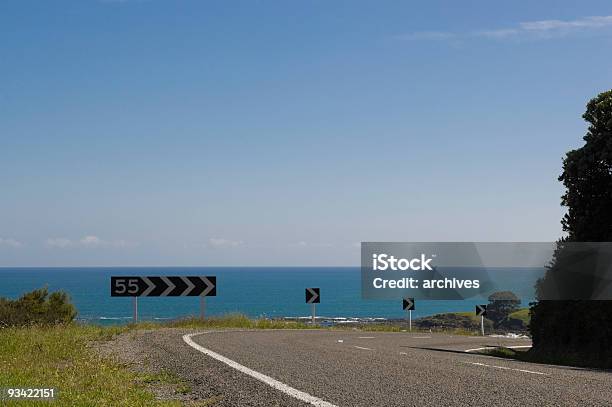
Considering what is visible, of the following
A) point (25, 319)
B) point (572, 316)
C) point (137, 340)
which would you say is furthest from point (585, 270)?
point (25, 319)

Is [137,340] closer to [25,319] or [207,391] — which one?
[207,391]

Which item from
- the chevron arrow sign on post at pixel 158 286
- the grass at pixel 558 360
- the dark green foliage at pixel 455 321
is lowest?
the dark green foliage at pixel 455 321

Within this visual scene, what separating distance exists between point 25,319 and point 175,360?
22508mm

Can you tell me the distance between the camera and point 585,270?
70.6 ft

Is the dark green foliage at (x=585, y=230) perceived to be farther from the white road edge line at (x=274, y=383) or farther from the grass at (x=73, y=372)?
the grass at (x=73, y=372)

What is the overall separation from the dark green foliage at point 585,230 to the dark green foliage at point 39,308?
22.2 metres

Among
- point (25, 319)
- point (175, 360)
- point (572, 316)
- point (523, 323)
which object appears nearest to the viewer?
point (175, 360)

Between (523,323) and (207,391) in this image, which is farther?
(523,323)

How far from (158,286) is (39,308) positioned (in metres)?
10.7

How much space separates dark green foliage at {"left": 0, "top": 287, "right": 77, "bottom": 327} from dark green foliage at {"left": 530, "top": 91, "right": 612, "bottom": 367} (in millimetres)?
22221

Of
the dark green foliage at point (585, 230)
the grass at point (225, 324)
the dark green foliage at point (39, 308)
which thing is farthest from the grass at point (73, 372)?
the dark green foliage at point (39, 308)

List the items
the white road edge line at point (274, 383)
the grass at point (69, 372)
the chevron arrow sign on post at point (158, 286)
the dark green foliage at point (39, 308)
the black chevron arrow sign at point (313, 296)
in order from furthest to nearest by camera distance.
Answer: the black chevron arrow sign at point (313, 296)
the dark green foliage at point (39, 308)
the chevron arrow sign on post at point (158, 286)
the grass at point (69, 372)
the white road edge line at point (274, 383)

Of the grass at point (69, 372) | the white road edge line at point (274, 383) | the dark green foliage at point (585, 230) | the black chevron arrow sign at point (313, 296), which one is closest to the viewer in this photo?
the white road edge line at point (274, 383)

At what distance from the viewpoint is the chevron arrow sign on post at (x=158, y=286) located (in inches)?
1065
